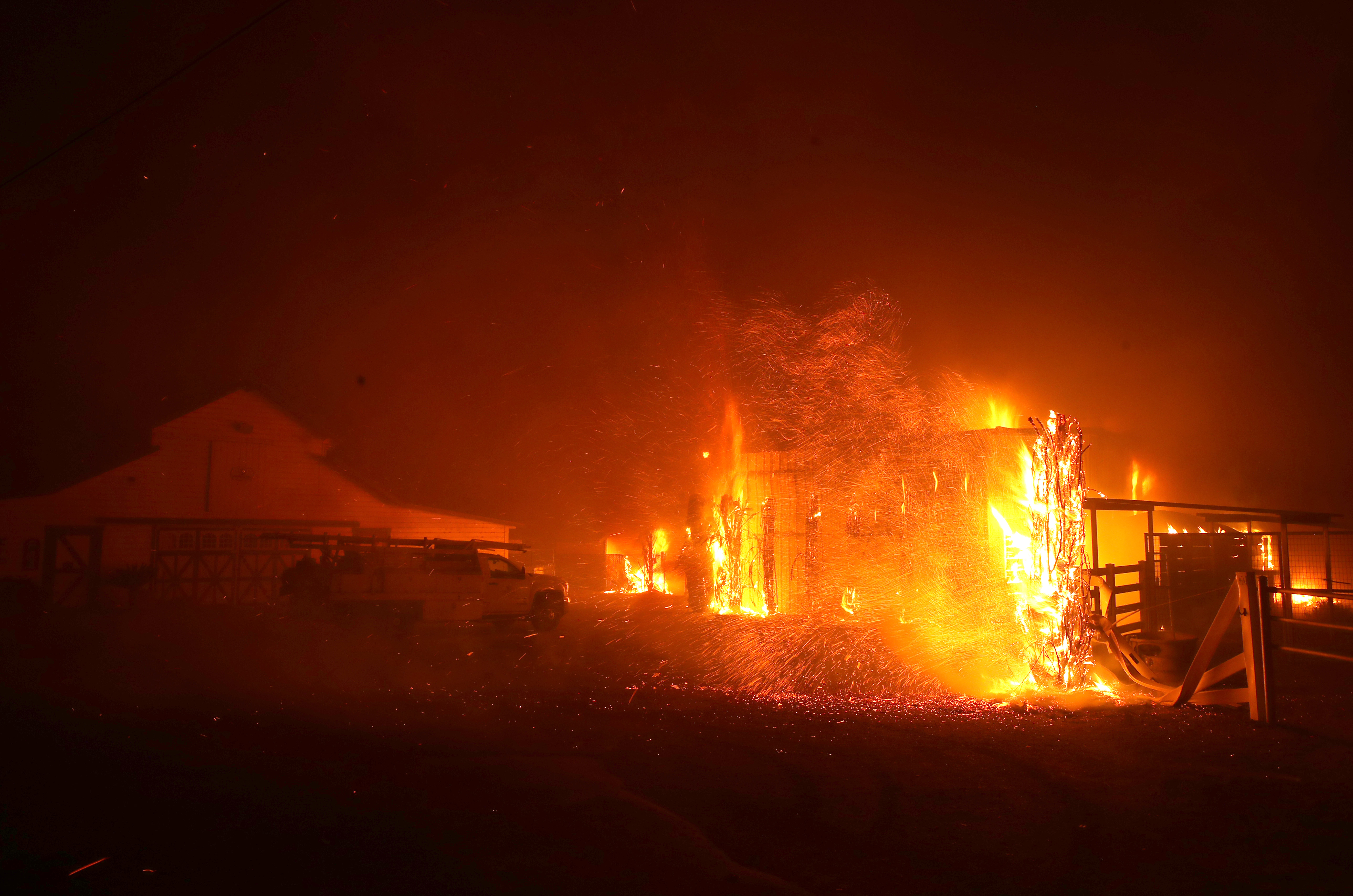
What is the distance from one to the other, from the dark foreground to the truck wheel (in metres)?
7.69

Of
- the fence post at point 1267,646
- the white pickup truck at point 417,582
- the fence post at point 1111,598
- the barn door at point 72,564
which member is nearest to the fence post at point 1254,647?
the fence post at point 1267,646

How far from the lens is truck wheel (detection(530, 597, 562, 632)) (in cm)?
1817

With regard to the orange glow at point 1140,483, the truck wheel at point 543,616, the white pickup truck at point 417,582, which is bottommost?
the truck wheel at point 543,616

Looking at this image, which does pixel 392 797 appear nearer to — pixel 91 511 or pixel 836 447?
pixel 836 447

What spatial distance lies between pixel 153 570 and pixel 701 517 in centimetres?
1650

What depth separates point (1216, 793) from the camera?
579 cm

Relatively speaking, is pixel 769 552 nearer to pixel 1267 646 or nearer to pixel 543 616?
pixel 543 616

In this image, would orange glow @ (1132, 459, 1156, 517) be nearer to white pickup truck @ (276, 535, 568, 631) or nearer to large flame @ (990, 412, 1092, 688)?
large flame @ (990, 412, 1092, 688)

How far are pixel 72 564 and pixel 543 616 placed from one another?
15060 mm

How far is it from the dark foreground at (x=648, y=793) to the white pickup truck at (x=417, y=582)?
5.35 metres

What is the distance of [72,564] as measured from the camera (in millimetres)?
22844

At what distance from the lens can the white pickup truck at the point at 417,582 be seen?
15.8m

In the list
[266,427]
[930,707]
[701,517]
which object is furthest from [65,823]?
[266,427]

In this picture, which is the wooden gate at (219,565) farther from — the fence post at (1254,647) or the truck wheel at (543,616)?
the fence post at (1254,647)
